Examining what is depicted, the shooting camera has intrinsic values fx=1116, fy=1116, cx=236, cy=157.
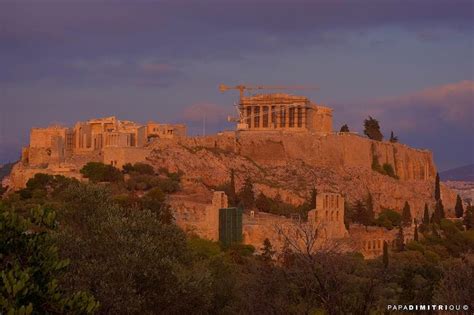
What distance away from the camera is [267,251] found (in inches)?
1770

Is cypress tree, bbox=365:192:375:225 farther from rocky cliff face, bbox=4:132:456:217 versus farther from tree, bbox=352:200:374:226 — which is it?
rocky cliff face, bbox=4:132:456:217

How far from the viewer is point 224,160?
65188mm

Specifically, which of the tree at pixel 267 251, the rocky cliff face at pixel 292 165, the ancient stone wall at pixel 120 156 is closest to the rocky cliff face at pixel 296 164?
the rocky cliff face at pixel 292 165

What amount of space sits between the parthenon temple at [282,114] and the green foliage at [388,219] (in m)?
9.22

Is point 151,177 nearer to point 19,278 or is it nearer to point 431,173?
point 431,173

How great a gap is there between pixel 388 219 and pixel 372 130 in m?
18.2

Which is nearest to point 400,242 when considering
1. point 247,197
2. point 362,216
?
point 362,216

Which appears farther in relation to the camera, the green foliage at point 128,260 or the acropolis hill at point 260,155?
the acropolis hill at point 260,155

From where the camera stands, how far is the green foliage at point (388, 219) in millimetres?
62312

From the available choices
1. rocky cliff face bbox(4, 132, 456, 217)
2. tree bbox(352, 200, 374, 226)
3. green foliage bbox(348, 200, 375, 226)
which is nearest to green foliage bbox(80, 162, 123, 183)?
rocky cliff face bbox(4, 132, 456, 217)

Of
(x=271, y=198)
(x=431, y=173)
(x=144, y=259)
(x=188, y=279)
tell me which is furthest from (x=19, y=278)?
(x=431, y=173)

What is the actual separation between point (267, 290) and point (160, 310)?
5.41m

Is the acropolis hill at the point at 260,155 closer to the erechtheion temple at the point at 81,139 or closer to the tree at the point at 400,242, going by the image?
the erechtheion temple at the point at 81,139

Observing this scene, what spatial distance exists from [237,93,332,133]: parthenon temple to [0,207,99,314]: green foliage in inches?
2240
